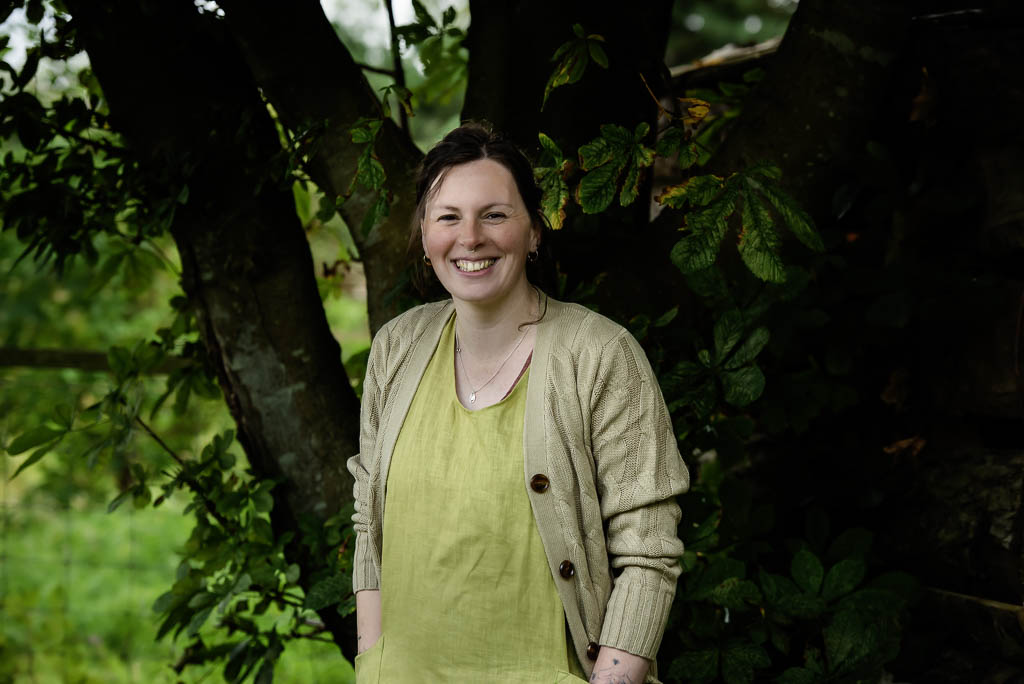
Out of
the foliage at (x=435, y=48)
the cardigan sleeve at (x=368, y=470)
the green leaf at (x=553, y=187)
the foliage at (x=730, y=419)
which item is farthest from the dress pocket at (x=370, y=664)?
the foliage at (x=435, y=48)

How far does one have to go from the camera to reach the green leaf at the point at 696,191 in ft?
5.64

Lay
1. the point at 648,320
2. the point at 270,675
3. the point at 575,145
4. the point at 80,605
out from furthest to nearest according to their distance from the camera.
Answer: the point at 80,605 → the point at 270,675 → the point at 575,145 → the point at 648,320

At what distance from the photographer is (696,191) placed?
1.73m

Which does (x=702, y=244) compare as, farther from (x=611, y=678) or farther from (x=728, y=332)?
(x=611, y=678)

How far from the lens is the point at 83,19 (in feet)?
6.73

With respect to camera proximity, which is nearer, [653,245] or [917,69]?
[653,245]

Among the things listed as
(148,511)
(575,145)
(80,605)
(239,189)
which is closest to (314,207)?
(239,189)

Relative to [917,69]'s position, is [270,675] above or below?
below

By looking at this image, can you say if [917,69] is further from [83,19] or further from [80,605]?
[80,605]

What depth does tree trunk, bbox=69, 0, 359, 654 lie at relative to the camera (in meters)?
2.17

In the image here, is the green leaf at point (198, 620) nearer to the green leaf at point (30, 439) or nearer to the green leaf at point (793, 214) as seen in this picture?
the green leaf at point (30, 439)

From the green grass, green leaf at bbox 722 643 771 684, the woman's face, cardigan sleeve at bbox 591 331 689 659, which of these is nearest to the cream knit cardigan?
cardigan sleeve at bbox 591 331 689 659

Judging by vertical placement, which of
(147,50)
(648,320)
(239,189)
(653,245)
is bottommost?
(648,320)

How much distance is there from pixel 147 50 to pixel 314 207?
124cm
